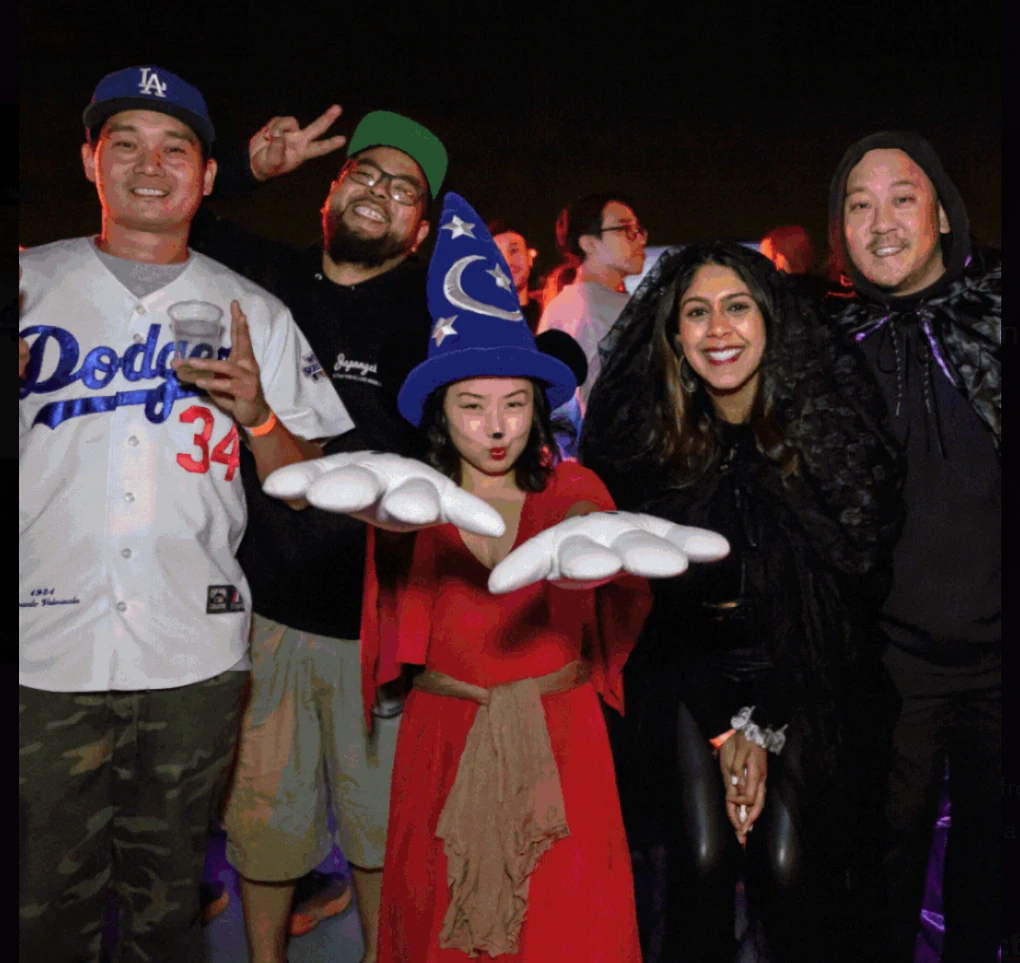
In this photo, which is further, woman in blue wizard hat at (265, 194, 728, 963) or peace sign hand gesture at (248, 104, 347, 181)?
peace sign hand gesture at (248, 104, 347, 181)

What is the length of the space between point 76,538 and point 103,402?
0.97 ft

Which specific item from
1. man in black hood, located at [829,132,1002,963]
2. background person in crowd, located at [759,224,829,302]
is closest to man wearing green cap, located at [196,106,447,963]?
man in black hood, located at [829,132,1002,963]

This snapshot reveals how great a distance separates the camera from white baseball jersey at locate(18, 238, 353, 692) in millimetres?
1854

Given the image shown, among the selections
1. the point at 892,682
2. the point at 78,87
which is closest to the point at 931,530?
the point at 892,682

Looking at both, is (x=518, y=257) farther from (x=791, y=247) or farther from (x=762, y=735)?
(x=762, y=735)

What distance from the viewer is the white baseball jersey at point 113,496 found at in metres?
1.85

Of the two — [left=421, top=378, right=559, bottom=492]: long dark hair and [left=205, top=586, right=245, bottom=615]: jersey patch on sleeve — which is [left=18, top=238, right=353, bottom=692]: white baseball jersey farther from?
[left=421, top=378, right=559, bottom=492]: long dark hair

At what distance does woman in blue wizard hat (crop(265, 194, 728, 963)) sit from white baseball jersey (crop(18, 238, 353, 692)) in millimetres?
405

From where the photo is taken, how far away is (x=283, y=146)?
2.46 metres

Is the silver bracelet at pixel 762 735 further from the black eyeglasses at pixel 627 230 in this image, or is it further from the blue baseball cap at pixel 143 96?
the black eyeglasses at pixel 627 230

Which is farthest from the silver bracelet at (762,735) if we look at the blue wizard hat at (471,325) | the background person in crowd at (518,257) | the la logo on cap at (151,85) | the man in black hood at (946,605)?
the background person in crowd at (518,257)

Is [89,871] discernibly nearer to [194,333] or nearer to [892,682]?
[194,333]

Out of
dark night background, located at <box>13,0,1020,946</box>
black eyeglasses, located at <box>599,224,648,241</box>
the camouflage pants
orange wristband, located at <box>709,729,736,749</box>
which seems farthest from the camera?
black eyeglasses, located at <box>599,224,648,241</box>

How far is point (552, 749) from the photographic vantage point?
69.0 inches
